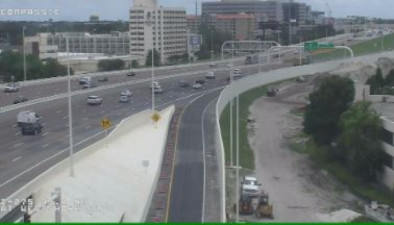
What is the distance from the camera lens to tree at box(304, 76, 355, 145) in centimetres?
3092

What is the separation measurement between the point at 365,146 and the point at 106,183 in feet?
34.6

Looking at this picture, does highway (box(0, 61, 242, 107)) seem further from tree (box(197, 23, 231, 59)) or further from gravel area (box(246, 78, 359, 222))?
gravel area (box(246, 78, 359, 222))

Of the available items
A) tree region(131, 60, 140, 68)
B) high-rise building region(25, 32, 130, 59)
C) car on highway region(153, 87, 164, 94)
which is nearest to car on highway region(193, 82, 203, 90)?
car on highway region(153, 87, 164, 94)

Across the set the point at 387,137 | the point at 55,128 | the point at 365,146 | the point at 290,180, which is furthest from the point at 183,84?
the point at 387,137

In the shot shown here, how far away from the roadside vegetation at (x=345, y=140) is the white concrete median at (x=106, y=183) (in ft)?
21.4

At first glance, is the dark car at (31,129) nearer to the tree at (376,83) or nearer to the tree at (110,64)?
the tree at (376,83)

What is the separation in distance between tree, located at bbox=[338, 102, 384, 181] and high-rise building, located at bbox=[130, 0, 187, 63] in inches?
1619

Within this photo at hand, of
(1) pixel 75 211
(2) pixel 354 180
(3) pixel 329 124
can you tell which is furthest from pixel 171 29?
(1) pixel 75 211

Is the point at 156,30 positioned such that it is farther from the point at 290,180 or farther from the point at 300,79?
the point at 290,180

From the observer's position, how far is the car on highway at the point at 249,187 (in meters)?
21.6

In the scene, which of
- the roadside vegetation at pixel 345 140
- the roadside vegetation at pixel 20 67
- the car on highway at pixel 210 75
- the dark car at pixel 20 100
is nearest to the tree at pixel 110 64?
the roadside vegetation at pixel 20 67

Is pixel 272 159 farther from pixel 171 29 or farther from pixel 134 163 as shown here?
pixel 171 29

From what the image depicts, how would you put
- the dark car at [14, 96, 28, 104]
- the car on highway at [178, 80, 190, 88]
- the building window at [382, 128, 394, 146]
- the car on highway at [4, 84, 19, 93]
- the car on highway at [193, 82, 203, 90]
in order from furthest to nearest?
1. the car on highway at [178, 80, 190, 88]
2. the car on highway at [193, 82, 203, 90]
3. the car on highway at [4, 84, 19, 93]
4. the dark car at [14, 96, 28, 104]
5. the building window at [382, 128, 394, 146]

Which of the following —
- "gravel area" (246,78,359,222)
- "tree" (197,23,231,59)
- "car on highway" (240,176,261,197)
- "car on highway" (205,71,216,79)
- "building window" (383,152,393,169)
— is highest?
"tree" (197,23,231,59)
